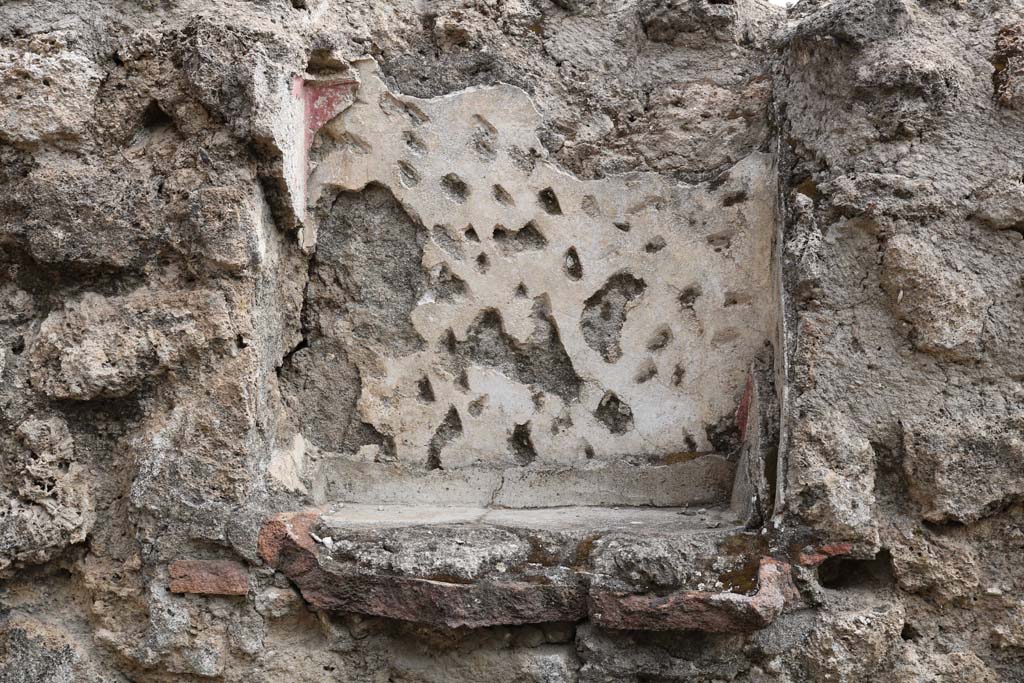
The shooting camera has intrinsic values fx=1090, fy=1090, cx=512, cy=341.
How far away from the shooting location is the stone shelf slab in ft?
8.01

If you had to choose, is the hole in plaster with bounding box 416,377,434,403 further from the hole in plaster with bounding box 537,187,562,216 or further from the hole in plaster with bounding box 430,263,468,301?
the hole in plaster with bounding box 537,187,562,216

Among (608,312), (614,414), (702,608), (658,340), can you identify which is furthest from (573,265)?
(702,608)

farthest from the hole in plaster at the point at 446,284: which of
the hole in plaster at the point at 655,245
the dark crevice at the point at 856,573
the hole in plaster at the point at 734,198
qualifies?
the dark crevice at the point at 856,573

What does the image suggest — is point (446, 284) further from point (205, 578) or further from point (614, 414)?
point (205, 578)

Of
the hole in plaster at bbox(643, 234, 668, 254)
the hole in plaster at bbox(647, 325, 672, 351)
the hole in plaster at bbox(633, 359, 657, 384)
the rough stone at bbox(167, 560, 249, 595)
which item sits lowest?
the rough stone at bbox(167, 560, 249, 595)

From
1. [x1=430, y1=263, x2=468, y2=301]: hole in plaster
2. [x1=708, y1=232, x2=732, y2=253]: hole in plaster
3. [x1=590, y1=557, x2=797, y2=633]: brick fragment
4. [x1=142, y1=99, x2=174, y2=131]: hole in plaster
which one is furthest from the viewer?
[x1=430, y1=263, x2=468, y2=301]: hole in plaster

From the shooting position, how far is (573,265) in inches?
119

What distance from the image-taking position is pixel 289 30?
9.36 ft

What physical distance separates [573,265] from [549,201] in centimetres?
19

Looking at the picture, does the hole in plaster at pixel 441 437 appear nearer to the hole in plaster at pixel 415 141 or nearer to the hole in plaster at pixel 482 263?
the hole in plaster at pixel 482 263

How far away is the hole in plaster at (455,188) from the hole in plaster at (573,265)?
0.33 metres

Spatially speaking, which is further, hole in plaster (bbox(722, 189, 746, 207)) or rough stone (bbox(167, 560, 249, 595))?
hole in plaster (bbox(722, 189, 746, 207))

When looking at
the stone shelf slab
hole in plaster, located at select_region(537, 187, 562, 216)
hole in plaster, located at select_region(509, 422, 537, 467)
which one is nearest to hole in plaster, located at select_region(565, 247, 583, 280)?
hole in plaster, located at select_region(537, 187, 562, 216)

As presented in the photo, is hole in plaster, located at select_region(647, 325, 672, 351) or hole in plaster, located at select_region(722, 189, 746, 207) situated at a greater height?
hole in plaster, located at select_region(722, 189, 746, 207)
